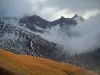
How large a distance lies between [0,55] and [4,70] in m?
44.9

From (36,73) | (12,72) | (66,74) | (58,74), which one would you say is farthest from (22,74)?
(66,74)

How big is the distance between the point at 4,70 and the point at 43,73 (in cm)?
4334

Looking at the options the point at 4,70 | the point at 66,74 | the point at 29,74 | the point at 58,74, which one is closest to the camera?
the point at 4,70

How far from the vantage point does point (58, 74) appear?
176 meters

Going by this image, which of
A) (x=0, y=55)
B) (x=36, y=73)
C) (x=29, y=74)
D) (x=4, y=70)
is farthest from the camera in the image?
(x=0, y=55)

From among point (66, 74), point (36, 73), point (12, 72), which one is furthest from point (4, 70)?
point (66, 74)

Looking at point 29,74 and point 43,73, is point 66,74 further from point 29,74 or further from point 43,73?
point 29,74

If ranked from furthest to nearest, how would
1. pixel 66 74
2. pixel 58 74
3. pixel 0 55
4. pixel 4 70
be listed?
pixel 66 74 < pixel 58 74 < pixel 0 55 < pixel 4 70

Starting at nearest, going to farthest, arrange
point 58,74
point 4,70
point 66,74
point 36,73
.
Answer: point 4,70, point 36,73, point 58,74, point 66,74

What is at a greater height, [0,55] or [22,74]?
[0,55]

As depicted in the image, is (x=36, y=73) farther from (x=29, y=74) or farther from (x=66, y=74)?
(x=66, y=74)

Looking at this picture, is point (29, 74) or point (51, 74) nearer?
point (29, 74)

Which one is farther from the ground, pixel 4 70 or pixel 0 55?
pixel 0 55

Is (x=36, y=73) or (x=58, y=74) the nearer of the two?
(x=36, y=73)
